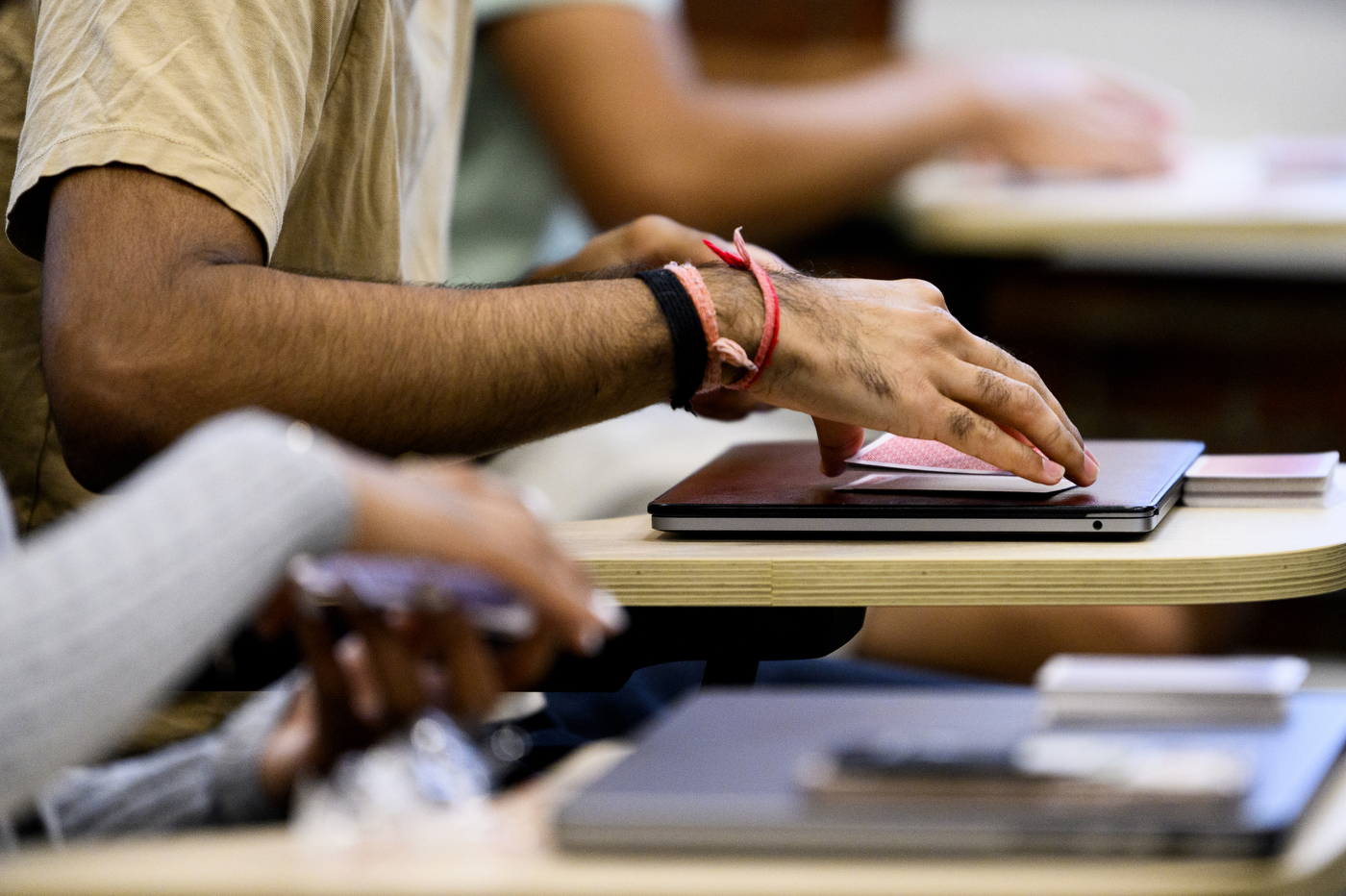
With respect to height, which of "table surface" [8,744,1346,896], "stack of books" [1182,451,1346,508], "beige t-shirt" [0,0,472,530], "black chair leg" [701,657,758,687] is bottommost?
"black chair leg" [701,657,758,687]

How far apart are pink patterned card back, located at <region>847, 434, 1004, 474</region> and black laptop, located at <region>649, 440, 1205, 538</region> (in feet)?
0.05

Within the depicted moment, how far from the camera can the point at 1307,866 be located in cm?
45

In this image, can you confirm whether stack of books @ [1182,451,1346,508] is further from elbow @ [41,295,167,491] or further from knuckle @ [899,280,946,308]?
elbow @ [41,295,167,491]

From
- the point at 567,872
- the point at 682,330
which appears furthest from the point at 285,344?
the point at 567,872

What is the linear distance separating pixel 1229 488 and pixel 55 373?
0.67 m

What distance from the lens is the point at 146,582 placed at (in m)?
0.49

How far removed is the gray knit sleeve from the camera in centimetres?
48

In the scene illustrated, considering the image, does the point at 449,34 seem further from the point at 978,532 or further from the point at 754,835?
the point at 754,835

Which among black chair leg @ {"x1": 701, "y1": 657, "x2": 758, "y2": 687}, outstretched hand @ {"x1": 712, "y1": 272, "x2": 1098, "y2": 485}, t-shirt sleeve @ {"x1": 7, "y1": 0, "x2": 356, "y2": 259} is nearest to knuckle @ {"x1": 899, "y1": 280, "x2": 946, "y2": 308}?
outstretched hand @ {"x1": 712, "y1": 272, "x2": 1098, "y2": 485}

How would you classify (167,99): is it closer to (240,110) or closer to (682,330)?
(240,110)

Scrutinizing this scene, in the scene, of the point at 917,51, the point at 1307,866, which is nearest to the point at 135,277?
the point at 1307,866

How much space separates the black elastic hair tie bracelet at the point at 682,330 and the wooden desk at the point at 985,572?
0.45 feet

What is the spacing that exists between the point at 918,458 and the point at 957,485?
0.06 meters

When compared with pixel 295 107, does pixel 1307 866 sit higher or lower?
lower
